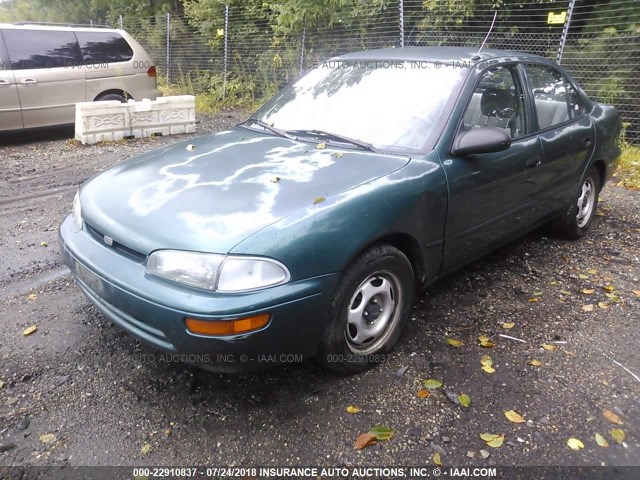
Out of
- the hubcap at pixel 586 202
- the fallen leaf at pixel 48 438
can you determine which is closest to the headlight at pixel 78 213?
the fallen leaf at pixel 48 438

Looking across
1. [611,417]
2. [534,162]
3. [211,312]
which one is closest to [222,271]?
[211,312]

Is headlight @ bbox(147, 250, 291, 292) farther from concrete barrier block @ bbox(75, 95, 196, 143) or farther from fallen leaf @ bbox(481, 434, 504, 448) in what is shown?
concrete barrier block @ bbox(75, 95, 196, 143)

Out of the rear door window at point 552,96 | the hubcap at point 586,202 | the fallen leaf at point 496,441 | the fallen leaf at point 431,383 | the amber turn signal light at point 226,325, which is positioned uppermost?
the rear door window at point 552,96

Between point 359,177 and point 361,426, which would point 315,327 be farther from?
point 359,177

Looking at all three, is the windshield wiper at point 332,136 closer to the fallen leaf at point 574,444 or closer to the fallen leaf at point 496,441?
the fallen leaf at point 496,441

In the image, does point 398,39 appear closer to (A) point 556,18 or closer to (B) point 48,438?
(A) point 556,18

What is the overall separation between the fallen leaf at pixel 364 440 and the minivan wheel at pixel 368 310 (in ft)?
1.28

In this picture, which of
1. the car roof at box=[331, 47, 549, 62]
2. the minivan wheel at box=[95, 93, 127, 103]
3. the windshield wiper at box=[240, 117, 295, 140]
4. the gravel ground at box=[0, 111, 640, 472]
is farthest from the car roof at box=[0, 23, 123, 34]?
the car roof at box=[331, 47, 549, 62]

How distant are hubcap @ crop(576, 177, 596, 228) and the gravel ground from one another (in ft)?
2.95

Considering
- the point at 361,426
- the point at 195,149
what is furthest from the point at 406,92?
the point at 361,426

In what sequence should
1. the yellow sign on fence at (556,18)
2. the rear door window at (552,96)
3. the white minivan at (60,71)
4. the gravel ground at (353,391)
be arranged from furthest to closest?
the yellow sign on fence at (556,18) → the white minivan at (60,71) → the rear door window at (552,96) → the gravel ground at (353,391)

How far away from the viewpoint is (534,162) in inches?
142

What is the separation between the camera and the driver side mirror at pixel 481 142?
116 inches

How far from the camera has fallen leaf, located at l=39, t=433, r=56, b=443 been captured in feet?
7.55
